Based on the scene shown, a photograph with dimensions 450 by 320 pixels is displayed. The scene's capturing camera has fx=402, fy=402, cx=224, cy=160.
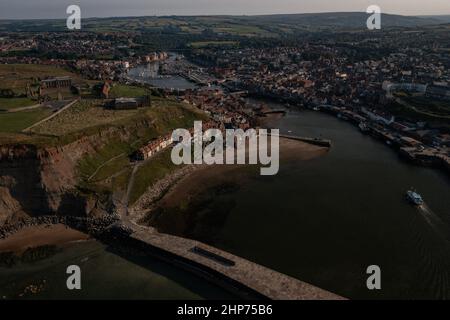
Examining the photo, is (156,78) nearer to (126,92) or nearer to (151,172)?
(126,92)

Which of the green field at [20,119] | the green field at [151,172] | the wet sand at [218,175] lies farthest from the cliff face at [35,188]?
the wet sand at [218,175]

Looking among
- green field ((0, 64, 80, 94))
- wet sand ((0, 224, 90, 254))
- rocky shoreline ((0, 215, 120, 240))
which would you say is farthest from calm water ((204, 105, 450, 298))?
green field ((0, 64, 80, 94))

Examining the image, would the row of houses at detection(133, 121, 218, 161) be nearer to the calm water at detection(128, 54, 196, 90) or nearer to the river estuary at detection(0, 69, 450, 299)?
the river estuary at detection(0, 69, 450, 299)

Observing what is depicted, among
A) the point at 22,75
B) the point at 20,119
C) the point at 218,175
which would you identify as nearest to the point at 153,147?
the point at 218,175

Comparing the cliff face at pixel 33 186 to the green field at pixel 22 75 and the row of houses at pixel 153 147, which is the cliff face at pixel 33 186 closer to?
the row of houses at pixel 153 147

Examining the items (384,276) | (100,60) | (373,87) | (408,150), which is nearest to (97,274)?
(384,276)

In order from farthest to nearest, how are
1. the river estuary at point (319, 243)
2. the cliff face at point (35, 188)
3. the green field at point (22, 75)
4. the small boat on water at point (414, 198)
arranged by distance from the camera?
the green field at point (22, 75) → the small boat on water at point (414, 198) → the cliff face at point (35, 188) → the river estuary at point (319, 243)

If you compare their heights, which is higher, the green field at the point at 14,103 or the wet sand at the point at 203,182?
the green field at the point at 14,103
